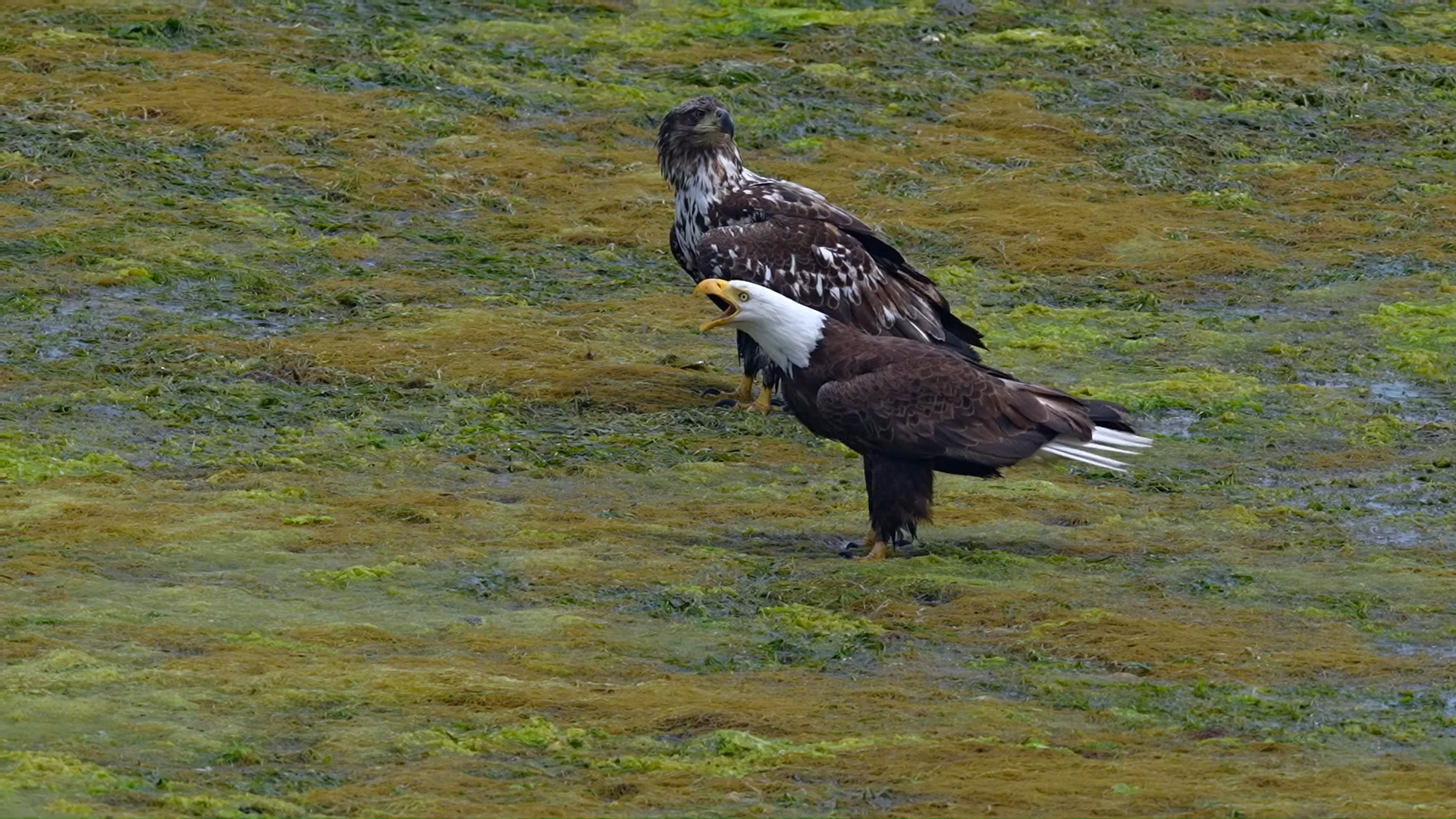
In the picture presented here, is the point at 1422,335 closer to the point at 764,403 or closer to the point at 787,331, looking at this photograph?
the point at 764,403

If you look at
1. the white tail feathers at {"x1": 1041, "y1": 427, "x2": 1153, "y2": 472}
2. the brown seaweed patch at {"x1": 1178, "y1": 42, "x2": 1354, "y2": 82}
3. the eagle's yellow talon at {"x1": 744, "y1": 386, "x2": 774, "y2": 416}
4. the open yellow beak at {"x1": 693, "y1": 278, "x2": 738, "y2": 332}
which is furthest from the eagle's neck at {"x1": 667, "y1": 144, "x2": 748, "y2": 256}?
the brown seaweed patch at {"x1": 1178, "y1": 42, "x2": 1354, "y2": 82}

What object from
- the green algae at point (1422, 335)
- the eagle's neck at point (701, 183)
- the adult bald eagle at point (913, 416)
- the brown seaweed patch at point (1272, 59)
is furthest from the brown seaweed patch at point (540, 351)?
the brown seaweed patch at point (1272, 59)

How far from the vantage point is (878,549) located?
32.5 ft

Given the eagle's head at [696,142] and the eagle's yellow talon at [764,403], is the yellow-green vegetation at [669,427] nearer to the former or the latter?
the eagle's yellow talon at [764,403]

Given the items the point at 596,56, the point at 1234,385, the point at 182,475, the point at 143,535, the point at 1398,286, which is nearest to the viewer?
the point at 143,535

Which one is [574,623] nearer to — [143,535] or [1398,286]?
[143,535]

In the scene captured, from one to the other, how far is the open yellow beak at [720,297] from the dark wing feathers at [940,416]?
2.13ft

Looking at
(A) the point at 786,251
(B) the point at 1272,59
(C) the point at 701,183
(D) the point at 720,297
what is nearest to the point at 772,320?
(D) the point at 720,297

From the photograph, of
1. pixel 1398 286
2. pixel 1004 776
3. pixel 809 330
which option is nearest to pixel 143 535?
pixel 809 330

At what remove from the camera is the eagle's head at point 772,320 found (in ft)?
33.2

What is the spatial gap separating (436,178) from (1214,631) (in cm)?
893

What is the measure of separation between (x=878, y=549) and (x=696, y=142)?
381 centimetres

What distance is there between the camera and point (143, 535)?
31.3 feet

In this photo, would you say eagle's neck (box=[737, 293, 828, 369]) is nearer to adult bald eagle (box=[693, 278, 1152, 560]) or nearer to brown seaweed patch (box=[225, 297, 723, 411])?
adult bald eagle (box=[693, 278, 1152, 560])
